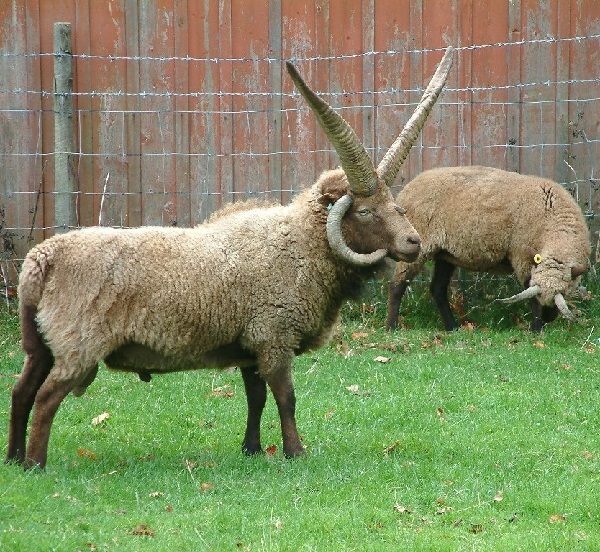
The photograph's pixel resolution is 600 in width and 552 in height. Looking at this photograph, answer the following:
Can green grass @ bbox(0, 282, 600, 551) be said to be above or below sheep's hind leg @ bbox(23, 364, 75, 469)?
below

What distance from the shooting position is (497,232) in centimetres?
1202

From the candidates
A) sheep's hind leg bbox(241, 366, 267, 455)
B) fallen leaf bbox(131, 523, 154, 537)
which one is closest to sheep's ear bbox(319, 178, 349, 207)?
sheep's hind leg bbox(241, 366, 267, 455)

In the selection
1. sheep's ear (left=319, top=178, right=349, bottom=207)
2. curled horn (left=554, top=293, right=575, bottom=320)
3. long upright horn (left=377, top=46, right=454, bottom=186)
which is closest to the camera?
sheep's ear (left=319, top=178, right=349, bottom=207)

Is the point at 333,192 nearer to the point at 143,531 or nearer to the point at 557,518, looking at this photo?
the point at 557,518

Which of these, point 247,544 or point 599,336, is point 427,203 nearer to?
point 599,336

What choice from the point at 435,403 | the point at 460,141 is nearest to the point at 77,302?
the point at 435,403

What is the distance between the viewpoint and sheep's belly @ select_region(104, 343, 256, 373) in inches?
280

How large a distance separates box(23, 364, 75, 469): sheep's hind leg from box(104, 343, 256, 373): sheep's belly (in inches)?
16.4

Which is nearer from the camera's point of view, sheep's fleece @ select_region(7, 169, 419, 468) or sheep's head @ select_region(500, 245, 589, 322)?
sheep's fleece @ select_region(7, 169, 419, 468)

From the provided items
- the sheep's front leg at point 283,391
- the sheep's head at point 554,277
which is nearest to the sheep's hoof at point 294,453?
the sheep's front leg at point 283,391

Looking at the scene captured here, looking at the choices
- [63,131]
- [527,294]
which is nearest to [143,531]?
[527,294]

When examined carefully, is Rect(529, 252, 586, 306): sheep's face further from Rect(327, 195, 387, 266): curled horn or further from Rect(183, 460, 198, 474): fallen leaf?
Rect(183, 460, 198, 474): fallen leaf

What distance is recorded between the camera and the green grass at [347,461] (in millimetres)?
5754

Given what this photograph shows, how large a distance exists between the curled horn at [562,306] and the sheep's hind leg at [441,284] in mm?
1343
